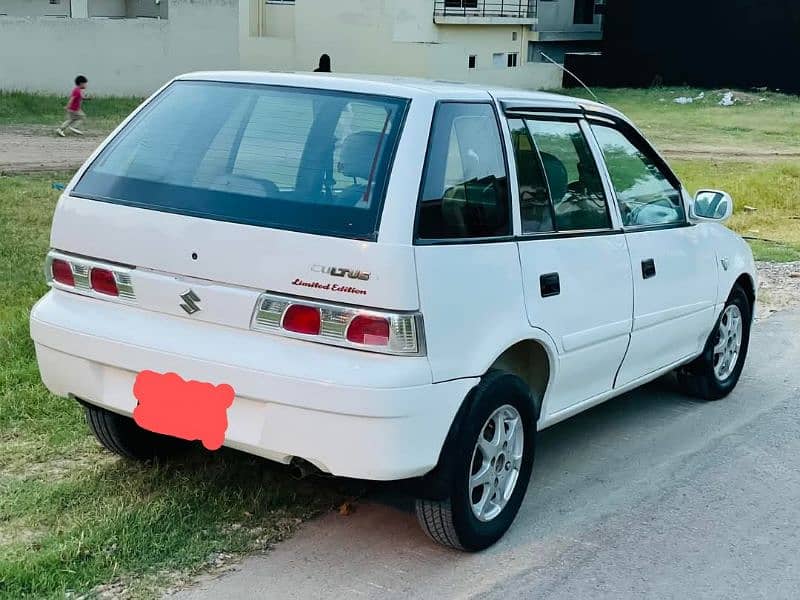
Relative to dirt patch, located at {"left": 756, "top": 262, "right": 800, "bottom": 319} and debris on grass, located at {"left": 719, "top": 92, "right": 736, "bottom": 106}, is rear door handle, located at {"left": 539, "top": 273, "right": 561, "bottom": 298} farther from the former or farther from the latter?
debris on grass, located at {"left": 719, "top": 92, "right": 736, "bottom": 106}

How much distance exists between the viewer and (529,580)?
4051 mm

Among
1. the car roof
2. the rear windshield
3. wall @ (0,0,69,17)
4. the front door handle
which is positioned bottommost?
the front door handle

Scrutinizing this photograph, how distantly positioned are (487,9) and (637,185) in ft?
113

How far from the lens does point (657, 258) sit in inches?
211

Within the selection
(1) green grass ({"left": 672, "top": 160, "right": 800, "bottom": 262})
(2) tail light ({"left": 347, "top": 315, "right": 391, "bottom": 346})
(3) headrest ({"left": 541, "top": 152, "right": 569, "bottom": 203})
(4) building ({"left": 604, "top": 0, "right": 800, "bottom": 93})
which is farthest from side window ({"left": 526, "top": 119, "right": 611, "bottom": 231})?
(4) building ({"left": 604, "top": 0, "right": 800, "bottom": 93})

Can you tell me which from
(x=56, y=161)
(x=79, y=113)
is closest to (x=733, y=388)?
(x=56, y=161)

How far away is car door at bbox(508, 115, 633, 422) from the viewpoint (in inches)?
174

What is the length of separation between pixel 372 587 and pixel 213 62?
93.2 feet

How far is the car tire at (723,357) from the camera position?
6332mm

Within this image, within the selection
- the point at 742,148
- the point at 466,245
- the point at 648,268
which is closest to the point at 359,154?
the point at 466,245

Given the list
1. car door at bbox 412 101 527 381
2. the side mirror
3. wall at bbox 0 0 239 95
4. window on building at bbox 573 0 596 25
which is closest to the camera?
car door at bbox 412 101 527 381

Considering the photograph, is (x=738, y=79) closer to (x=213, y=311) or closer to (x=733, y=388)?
(x=733, y=388)

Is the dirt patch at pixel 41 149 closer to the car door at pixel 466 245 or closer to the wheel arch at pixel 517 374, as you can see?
the wheel arch at pixel 517 374

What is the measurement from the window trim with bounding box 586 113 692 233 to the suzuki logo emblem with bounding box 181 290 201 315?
2.21 metres
